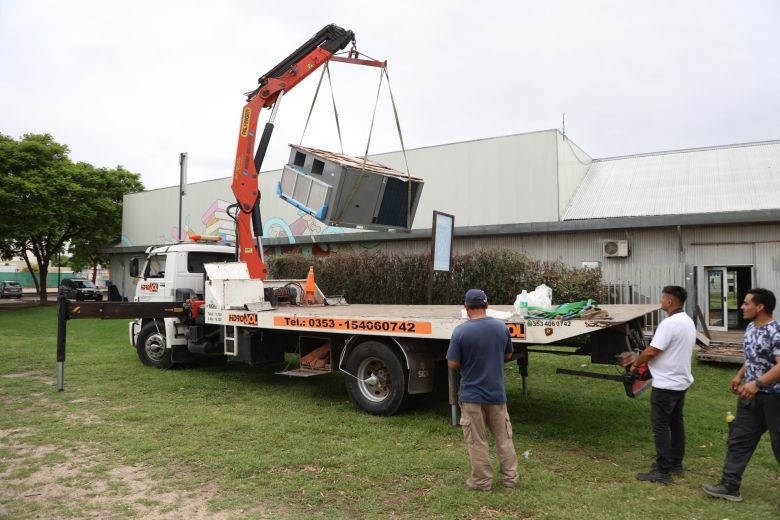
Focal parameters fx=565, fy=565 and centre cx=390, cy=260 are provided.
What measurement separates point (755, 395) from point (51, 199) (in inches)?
1209

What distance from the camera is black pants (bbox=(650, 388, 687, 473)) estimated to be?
4.96 meters

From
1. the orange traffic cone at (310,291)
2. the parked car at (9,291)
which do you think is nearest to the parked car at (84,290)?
the parked car at (9,291)

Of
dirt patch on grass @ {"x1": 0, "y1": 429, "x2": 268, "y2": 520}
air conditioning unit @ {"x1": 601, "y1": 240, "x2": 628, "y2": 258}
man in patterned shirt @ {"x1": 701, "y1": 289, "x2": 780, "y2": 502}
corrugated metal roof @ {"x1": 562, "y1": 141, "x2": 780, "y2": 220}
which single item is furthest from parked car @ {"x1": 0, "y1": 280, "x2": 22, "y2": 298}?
man in patterned shirt @ {"x1": 701, "y1": 289, "x2": 780, "y2": 502}

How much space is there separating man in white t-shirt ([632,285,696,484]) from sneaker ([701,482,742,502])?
351mm

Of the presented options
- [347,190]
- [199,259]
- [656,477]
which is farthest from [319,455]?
[199,259]

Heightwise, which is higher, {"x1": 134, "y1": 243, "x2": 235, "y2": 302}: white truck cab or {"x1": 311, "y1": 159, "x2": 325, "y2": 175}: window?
{"x1": 311, "y1": 159, "x2": 325, "y2": 175}: window

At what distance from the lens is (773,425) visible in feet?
14.2

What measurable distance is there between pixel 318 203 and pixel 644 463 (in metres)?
5.95

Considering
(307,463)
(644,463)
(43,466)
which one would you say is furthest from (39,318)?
(644,463)

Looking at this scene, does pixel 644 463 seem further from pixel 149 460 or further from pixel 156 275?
pixel 156 275

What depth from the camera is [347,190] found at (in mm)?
9117

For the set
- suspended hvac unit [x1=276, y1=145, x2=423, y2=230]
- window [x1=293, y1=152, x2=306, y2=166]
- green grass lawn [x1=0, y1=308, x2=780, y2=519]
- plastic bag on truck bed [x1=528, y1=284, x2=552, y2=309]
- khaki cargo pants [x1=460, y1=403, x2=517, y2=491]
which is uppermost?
window [x1=293, y1=152, x2=306, y2=166]

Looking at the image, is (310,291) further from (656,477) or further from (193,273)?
(656,477)

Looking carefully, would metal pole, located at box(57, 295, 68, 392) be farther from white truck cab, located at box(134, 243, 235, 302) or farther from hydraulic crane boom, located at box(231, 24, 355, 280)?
hydraulic crane boom, located at box(231, 24, 355, 280)
